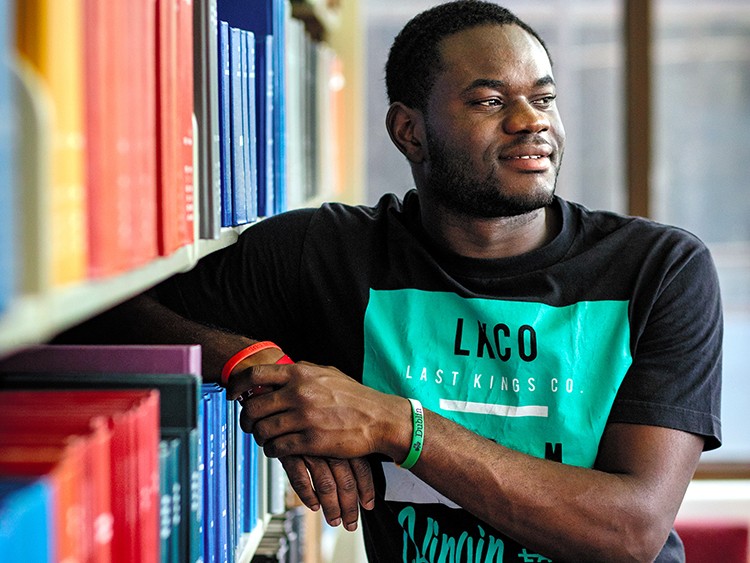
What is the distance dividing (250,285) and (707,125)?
1908mm

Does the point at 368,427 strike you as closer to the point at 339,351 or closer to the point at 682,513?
the point at 339,351

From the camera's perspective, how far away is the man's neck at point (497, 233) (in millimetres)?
1498

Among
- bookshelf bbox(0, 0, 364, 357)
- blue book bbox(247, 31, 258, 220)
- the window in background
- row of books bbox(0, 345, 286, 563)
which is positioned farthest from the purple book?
the window in background

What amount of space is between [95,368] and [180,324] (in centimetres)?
53

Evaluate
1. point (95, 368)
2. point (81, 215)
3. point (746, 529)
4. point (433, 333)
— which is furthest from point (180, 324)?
point (746, 529)

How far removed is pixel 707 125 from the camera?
9.46 ft

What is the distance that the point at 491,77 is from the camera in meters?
1.52

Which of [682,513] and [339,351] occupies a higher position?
[339,351]

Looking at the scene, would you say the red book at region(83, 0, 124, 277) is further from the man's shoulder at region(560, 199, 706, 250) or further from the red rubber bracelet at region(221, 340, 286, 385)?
the man's shoulder at region(560, 199, 706, 250)

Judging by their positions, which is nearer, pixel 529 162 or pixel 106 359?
pixel 106 359

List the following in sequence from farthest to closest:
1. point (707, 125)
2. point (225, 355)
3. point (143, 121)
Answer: point (707, 125), point (225, 355), point (143, 121)

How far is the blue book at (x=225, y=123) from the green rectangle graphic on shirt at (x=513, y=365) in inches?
12.2

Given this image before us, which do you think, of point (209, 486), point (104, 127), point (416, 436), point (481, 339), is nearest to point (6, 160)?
point (104, 127)

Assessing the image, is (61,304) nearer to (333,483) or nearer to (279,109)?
(333,483)
